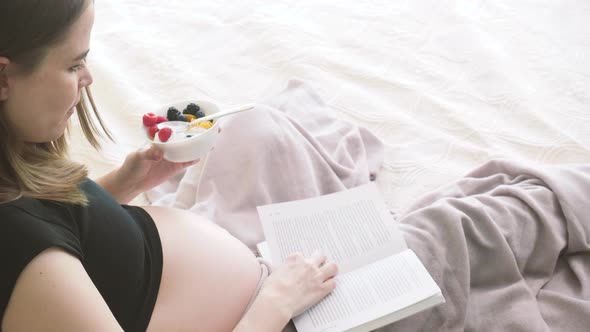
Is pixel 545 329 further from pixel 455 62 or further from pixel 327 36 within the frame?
pixel 327 36

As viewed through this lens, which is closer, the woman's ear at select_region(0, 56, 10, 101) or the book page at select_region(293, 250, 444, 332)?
the woman's ear at select_region(0, 56, 10, 101)

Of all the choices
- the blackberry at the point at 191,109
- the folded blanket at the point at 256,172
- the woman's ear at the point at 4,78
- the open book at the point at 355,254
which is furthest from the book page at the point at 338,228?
the woman's ear at the point at 4,78

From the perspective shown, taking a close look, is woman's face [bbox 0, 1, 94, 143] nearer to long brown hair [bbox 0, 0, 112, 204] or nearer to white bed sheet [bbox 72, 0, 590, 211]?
long brown hair [bbox 0, 0, 112, 204]

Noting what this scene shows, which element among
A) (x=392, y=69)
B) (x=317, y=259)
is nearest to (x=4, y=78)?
(x=317, y=259)

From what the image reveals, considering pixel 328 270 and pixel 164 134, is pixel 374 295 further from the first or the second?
pixel 164 134

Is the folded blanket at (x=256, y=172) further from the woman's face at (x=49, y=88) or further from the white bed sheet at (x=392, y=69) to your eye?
the woman's face at (x=49, y=88)

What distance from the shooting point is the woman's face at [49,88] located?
0.72 metres

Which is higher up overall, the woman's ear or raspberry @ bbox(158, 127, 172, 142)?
the woman's ear

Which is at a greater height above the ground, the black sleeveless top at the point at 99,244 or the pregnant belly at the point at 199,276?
the black sleeveless top at the point at 99,244

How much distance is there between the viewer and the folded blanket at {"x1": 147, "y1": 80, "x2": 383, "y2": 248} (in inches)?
47.3

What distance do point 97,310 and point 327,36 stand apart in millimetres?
1284

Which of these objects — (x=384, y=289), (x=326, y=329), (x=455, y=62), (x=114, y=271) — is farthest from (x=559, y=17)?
(x=114, y=271)

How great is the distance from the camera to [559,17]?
69.9 inches

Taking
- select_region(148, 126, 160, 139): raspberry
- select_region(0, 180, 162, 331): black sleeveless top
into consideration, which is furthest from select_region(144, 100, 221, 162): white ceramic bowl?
select_region(0, 180, 162, 331): black sleeveless top
